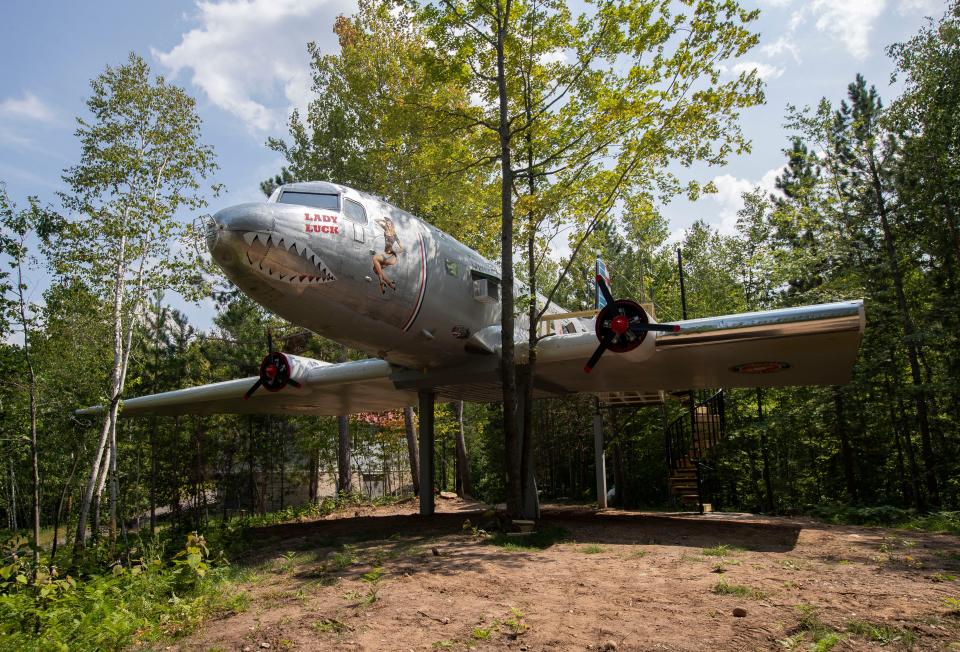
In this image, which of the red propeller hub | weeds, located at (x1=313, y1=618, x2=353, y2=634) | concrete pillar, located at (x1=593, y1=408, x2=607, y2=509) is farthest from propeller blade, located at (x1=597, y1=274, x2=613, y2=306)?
concrete pillar, located at (x1=593, y1=408, x2=607, y2=509)

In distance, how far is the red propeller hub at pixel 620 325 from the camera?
34.0ft

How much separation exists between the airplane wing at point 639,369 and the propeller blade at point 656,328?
0.86 feet

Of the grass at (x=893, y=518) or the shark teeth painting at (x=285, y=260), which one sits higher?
the shark teeth painting at (x=285, y=260)

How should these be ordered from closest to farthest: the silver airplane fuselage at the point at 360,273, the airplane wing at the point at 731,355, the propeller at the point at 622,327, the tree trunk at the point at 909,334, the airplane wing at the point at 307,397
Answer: the silver airplane fuselage at the point at 360,273, the airplane wing at the point at 731,355, the propeller at the point at 622,327, the airplane wing at the point at 307,397, the tree trunk at the point at 909,334

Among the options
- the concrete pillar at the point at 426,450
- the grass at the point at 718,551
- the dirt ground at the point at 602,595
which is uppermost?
the concrete pillar at the point at 426,450

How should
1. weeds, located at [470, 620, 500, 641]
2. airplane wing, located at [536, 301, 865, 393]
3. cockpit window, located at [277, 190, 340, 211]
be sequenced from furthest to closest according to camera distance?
airplane wing, located at [536, 301, 865, 393], cockpit window, located at [277, 190, 340, 211], weeds, located at [470, 620, 500, 641]

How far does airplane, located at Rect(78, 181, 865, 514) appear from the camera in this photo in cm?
906

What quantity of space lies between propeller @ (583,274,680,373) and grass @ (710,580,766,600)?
15.3ft

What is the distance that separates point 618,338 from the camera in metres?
10.5

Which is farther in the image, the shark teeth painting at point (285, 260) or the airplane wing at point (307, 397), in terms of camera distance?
the airplane wing at point (307, 397)

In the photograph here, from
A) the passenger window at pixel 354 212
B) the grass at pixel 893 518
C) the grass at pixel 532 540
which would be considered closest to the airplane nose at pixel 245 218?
the passenger window at pixel 354 212

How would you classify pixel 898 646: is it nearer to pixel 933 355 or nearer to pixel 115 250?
pixel 115 250

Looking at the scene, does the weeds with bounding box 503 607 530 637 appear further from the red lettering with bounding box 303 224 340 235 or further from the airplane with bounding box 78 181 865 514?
the red lettering with bounding box 303 224 340 235

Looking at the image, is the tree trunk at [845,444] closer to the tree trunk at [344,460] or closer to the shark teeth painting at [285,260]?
the tree trunk at [344,460]
